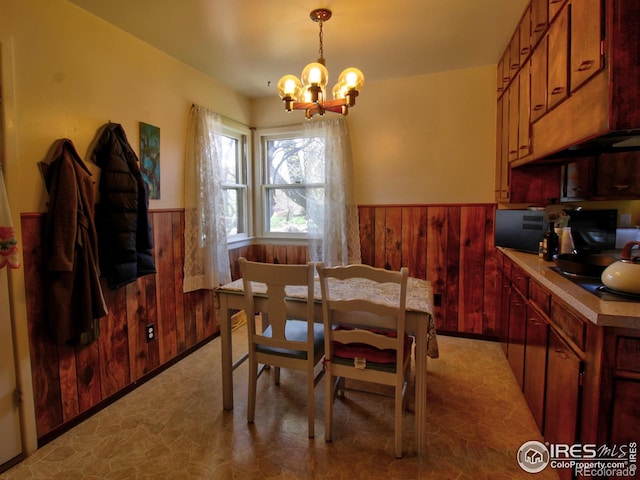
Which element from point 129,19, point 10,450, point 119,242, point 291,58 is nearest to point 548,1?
point 291,58

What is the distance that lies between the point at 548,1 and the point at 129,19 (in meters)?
2.46

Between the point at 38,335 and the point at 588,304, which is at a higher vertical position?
the point at 588,304

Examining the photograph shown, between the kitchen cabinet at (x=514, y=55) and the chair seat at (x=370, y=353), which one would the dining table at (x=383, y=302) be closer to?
the chair seat at (x=370, y=353)

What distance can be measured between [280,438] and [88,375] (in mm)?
1250

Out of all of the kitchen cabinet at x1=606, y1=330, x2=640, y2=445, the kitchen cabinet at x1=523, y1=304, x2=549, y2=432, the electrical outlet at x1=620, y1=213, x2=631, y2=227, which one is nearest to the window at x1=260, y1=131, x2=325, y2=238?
the kitchen cabinet at x1=523, y1=304, x2=549, y2=432

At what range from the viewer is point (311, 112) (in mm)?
2166

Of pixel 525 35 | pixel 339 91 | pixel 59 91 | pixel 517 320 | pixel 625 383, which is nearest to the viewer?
pixel 625 383

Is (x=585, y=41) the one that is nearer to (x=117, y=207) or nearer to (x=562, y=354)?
(x=562, y=354)

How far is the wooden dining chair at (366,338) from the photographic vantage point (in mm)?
1717

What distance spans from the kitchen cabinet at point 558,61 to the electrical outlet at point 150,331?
9.67 feet

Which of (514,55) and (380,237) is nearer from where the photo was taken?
(514,55)

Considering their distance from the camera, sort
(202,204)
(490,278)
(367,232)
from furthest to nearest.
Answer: (367,232) → (490,278) → (202,204)

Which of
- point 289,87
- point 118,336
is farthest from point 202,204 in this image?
point 289,87

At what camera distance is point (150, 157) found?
259 cm
